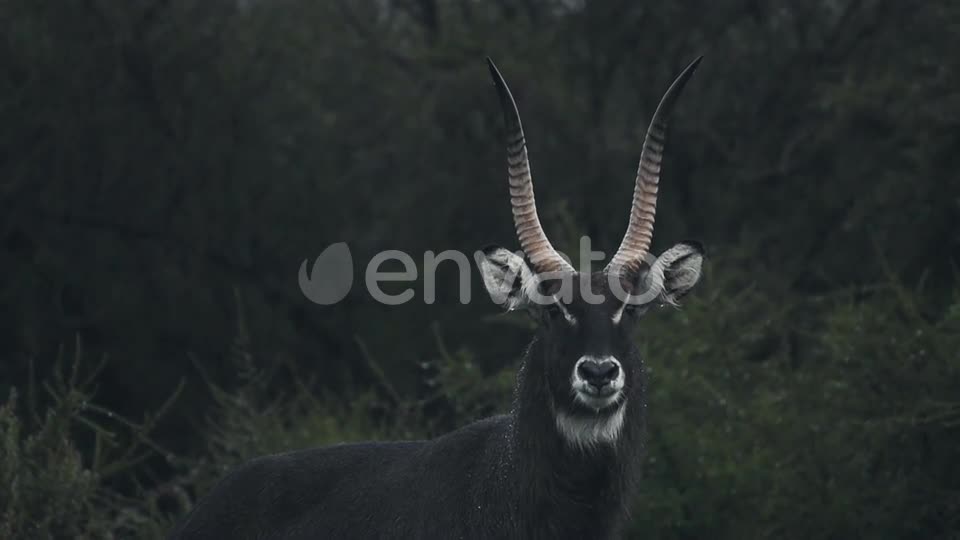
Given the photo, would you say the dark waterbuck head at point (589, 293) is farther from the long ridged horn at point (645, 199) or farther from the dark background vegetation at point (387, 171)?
the dark background vegetation at point (387, 171)

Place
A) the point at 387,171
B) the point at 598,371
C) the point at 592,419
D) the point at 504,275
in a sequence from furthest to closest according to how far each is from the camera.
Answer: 1. the point at 387,171
2. the point at 504,275
3. the point at 592,419
4. the point at 598,371

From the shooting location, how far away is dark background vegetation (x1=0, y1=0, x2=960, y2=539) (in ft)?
57.7

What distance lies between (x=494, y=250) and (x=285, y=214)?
46.9ft

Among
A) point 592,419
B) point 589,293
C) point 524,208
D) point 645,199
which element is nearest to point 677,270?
point 645,199

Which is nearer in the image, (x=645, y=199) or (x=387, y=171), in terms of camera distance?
(x=645, y=199)

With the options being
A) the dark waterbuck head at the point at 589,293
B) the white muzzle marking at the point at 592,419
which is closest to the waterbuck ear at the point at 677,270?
the dark waterbuck head at the point at 589,293

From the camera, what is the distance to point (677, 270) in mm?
7961

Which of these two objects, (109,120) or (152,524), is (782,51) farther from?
(152,524)

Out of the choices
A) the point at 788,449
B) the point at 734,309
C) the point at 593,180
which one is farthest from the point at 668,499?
the point at 593,180

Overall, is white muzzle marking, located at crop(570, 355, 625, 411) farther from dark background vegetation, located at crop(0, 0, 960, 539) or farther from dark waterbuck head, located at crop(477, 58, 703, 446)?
dark background vegetation, located at crop(0, 0, 960, 539)

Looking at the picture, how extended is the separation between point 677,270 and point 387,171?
1546 cm

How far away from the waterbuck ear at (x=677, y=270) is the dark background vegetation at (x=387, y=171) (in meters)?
5.90

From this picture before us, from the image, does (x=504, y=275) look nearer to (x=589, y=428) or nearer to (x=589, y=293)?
(x=589, y=293)

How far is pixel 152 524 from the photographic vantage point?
10.9 metres
